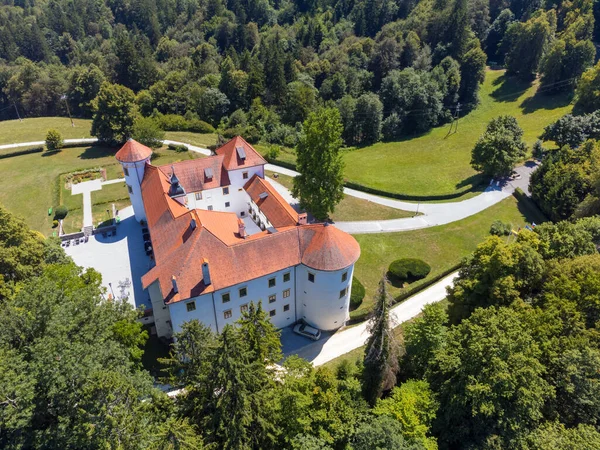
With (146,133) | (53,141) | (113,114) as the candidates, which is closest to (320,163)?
(146,133)

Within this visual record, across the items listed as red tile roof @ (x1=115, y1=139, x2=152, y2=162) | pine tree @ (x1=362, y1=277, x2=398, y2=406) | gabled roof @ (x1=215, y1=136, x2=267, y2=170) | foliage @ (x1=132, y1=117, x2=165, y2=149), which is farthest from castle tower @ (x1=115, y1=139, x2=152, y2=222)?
pine tree @ (x1=362, y1=277, x2=398, y2=406)

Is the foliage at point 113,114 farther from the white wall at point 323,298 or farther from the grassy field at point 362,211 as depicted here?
the white wall at point 323,298

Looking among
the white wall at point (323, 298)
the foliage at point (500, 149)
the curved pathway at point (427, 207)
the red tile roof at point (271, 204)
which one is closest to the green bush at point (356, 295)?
the white wall at point (323, 298)

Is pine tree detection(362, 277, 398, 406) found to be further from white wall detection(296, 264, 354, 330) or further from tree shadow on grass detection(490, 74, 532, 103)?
tree shadow on grass detection(490, 74, 532, 103)

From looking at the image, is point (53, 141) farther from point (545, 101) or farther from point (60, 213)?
point (545, 101)

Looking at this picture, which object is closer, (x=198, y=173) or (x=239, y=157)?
(x=198, y=173)

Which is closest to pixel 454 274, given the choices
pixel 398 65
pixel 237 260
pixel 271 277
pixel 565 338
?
pixel 565 338

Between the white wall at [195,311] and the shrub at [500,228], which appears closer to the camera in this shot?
the white wall at [195,311]
